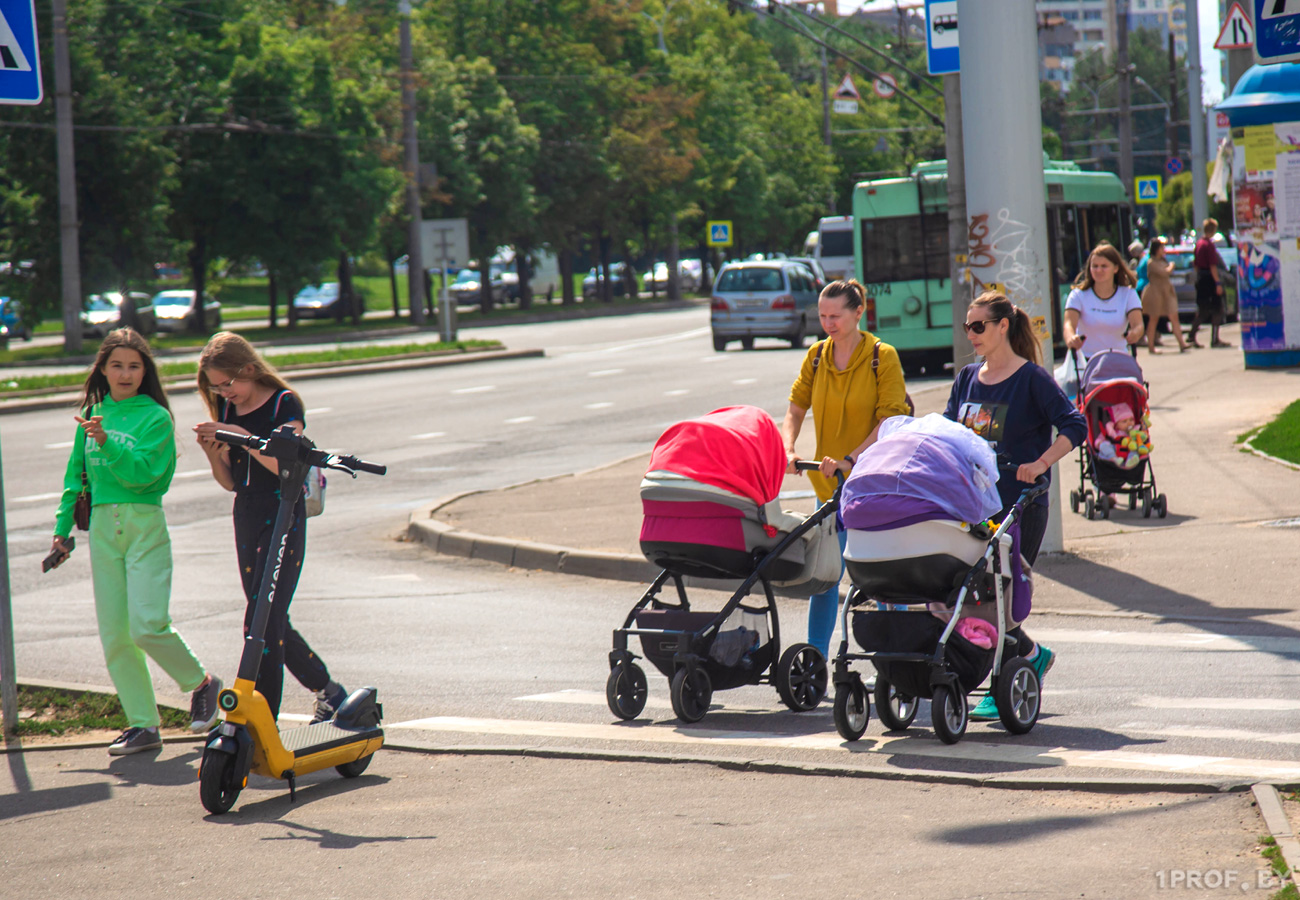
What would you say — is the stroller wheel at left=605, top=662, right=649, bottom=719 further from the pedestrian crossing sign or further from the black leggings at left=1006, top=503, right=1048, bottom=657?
the pedestrian crossing sign

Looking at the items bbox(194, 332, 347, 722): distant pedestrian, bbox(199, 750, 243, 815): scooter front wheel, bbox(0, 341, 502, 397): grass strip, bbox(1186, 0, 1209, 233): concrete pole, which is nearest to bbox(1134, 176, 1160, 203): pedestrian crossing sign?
bbox(1186, 0, 1209, 233): concrete pole

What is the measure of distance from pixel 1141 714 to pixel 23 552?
9.55m

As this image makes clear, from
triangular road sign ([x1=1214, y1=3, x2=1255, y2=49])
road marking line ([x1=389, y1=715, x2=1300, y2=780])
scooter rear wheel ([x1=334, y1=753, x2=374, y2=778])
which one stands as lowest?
road marking line ([x1=389, y1=715, x2=1300, y2=780])

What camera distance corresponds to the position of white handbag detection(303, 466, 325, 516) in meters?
5.74

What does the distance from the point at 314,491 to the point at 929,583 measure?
2329mm

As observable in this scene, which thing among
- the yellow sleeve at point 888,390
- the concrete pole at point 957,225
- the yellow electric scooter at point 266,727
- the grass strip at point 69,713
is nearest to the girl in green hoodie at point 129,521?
the grass strip at point 69,713

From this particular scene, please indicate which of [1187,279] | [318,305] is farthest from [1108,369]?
[318,305]

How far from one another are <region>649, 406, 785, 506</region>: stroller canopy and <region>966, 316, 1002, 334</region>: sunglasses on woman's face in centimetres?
92

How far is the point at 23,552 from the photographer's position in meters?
12.8

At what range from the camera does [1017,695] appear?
6.14 metres

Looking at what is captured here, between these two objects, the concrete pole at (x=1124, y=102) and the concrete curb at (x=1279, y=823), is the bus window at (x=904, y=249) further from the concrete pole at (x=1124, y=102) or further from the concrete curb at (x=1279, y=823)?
the concrete curb at (x=1279, y=823)

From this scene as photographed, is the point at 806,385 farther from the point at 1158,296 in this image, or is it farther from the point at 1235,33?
the point at 1158,296

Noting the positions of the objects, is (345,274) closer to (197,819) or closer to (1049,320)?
(1049,320)

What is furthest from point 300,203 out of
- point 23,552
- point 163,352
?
point 23,552
